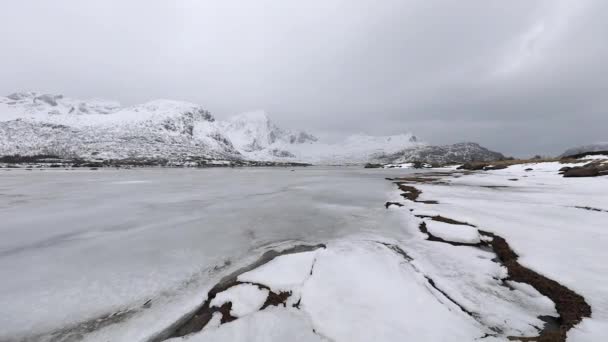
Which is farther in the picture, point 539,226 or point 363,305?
point 539,226

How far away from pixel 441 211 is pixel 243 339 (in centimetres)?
1266

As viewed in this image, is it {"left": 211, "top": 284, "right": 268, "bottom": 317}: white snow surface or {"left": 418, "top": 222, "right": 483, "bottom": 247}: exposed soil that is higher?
{"left": 418, "top": 222, "right": 483, "bottom": 247}: exposed soil

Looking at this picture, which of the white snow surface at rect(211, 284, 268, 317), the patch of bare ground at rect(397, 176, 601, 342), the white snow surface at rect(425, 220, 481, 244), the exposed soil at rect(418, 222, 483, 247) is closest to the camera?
the patch of bare ground at rect(397, 176, 601, 342)

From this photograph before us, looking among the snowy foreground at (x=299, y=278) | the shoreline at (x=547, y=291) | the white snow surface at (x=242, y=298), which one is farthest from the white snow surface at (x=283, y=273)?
the shoreline at (x=547, y=291)

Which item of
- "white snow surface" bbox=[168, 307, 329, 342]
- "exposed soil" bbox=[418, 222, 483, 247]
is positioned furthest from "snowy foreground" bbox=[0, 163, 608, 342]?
"exposed soil" bbox=[418, 222, 483, 247]

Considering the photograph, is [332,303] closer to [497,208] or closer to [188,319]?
[188,319]

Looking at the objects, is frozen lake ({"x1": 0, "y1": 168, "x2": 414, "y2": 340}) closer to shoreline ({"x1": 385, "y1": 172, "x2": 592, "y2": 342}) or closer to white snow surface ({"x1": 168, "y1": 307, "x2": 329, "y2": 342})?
white snow surface ({"x1": 168, "y1": 307, "x2": 329, "y2": 342})

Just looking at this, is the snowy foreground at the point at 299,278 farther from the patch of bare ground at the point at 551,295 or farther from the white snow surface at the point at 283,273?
the patch of bare ground at the point at 551,295

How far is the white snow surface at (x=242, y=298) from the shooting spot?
5471mm

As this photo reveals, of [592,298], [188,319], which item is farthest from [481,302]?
[188,319]

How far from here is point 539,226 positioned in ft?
33.6

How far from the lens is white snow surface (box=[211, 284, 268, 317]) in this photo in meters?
5.47

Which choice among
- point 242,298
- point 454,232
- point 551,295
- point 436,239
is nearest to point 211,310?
point 242,298

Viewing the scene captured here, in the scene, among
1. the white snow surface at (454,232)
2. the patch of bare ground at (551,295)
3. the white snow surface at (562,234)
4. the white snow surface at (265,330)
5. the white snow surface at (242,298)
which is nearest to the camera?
the patch of bare ground at (551,295)
